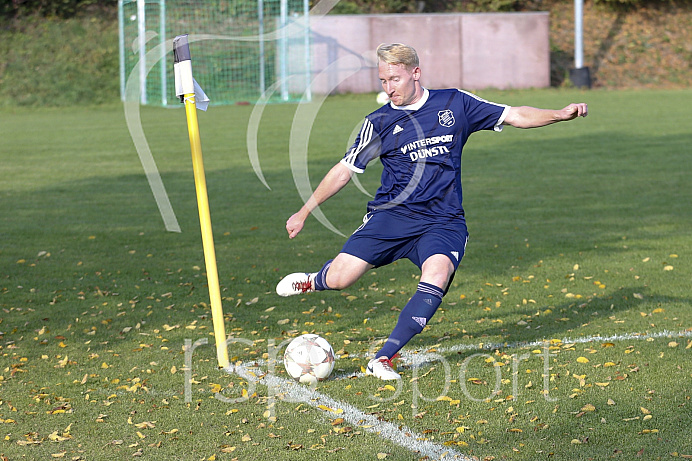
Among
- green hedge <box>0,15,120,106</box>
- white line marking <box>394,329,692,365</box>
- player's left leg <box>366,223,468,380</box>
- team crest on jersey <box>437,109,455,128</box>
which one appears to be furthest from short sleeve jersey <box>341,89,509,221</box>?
green hedge <box>0,15,120,106</box>

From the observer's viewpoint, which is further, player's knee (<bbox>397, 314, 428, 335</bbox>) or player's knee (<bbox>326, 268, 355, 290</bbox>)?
player's knee (<bbox>326, 268, 355, 290</bbox>)

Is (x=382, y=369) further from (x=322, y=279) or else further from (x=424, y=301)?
(x=322, y=279)

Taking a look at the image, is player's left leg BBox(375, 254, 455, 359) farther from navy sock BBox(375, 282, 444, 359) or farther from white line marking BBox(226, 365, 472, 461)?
white line marking BBox(226, 365, 472, 461)

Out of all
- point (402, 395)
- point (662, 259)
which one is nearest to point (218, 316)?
point (402, 395)

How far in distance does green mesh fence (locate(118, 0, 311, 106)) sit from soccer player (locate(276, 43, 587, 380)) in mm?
24497

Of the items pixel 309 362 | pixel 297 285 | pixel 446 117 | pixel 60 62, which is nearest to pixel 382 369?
pixel 309 362

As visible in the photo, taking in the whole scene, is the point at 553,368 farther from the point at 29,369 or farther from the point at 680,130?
the point at 680,130

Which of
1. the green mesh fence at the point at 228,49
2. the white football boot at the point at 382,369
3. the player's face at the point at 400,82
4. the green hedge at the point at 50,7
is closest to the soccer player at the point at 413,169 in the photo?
the player's face at the point at 400,82

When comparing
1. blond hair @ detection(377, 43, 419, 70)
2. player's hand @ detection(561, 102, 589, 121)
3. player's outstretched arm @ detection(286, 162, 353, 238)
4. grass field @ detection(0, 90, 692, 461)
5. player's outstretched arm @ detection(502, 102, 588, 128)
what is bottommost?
grass field @ detection(0, 90, 692, 461)

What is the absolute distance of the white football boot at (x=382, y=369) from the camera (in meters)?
5.38

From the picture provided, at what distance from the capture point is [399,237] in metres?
5.80

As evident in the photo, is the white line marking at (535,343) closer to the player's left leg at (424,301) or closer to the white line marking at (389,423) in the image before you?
the white line marking at (389,423)

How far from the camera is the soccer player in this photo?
5684mm

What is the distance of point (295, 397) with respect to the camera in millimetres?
5164
